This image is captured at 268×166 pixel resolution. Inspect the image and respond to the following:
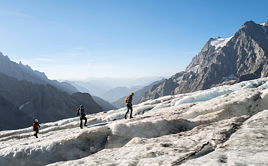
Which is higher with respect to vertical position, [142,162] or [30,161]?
[142,162]

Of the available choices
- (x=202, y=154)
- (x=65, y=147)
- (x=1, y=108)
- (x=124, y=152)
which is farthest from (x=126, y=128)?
(x=1, y=108)

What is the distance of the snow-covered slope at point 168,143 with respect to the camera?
10.1 meters

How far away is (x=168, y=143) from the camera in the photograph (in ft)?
43.7

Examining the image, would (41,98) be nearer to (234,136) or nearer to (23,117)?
(23,117)

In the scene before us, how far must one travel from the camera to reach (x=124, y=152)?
44.4ft

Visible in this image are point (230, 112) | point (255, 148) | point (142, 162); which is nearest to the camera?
point (255, 148)

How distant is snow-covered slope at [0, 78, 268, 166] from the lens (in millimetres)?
10133

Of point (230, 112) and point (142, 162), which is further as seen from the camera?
point (230, 112)

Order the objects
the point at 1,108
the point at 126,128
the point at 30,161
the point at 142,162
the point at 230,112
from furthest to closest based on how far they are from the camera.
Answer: the point at 1,108
the point at 230,112
the point at 126,128
the point at 30,161
the point at 142,162

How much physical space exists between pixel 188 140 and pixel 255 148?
3937 millimetres

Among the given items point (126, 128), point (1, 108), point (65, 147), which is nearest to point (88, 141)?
point (65, 147)

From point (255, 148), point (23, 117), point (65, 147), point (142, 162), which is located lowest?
point (23, 117)

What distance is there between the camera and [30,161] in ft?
63.5

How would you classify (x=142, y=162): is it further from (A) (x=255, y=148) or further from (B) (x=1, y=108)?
(B) (x=1, y=108)
